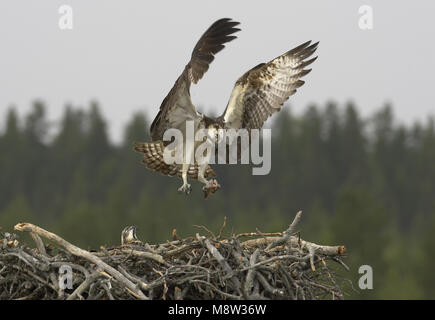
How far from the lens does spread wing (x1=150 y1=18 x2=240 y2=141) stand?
8.73 metres

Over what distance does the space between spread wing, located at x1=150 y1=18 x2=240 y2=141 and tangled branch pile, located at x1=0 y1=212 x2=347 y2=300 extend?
2303mm

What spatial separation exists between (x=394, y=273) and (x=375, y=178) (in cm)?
4103

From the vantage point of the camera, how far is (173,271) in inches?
253

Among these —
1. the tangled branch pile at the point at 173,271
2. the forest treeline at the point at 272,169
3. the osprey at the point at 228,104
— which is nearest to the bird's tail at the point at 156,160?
the osprey at the point at 228,104

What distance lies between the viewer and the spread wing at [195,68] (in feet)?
28.6

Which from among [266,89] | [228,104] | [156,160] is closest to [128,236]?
[156,160]

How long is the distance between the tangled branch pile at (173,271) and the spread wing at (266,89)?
318 centimetres

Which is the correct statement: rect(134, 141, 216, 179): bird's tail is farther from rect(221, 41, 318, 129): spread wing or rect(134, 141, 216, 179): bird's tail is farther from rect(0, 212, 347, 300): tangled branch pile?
rect(0, 212, 347, 300): tangled branch pile

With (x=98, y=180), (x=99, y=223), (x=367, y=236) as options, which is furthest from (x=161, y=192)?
(x=367, y=236)

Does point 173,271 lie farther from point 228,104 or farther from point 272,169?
point 272,169

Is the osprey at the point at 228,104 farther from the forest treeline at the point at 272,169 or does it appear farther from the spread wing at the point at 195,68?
the forest treeline at the point at 272,169

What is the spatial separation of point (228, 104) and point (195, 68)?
123 centimetres

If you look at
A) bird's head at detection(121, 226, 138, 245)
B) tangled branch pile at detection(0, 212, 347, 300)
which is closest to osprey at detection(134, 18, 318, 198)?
bird's head at detection(121, 226, 138, 245)
